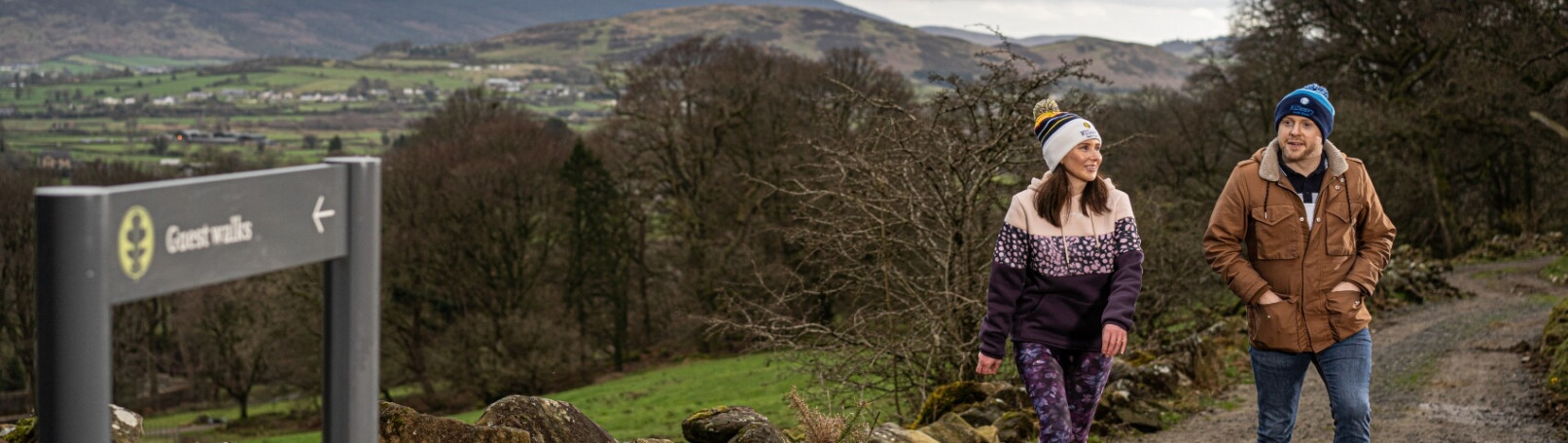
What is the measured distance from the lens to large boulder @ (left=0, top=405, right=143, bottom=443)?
595cm

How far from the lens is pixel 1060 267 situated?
18.1ft

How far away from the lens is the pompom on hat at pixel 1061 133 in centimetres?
550

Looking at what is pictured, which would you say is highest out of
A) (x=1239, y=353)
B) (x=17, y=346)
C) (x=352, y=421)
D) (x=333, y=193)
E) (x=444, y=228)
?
(x=333, y=193)

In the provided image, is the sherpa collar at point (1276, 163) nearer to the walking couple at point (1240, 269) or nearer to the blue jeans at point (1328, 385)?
the walking couple at point (1240, 269)

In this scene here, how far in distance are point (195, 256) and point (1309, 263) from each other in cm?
474

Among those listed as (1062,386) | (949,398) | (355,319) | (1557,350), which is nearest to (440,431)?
(1062,386)

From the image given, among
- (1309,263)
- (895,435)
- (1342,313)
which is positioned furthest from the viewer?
(895,435)

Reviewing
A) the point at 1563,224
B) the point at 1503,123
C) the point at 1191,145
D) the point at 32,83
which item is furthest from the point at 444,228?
the point at 32,83

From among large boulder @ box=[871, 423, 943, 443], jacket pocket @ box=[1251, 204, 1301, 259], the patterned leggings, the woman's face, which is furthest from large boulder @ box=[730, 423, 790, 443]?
jacket pocket @ box=[1251, 204, 1301, 259]

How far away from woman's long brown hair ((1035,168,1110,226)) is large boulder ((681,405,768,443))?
8.86ft

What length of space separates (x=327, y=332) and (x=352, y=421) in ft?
0.73

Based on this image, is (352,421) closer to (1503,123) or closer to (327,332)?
(327,332)

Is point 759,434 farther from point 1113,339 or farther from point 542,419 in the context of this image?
point 1113,339

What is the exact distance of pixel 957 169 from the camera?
39.4 ft
